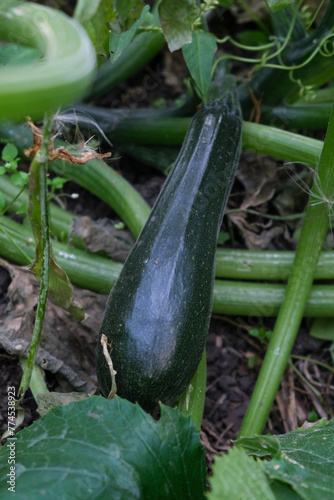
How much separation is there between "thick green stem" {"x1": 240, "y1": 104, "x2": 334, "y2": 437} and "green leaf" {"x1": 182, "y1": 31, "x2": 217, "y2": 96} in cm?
36

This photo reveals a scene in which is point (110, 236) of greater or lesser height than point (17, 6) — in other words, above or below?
below

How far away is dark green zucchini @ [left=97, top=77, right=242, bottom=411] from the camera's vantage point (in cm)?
121

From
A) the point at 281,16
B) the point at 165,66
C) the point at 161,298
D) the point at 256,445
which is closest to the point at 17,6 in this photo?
the point at 161,298

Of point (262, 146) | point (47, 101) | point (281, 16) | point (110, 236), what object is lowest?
point (110, 236)

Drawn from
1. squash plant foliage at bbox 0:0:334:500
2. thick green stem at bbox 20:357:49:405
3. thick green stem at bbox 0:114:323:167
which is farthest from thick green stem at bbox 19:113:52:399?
thick green stem at bbox 0:114:323:167

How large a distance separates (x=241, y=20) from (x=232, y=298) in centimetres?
148

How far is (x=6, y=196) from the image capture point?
1771 mm

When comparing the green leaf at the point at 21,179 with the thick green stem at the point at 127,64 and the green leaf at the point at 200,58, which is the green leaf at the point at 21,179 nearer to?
the green leaf at the point at 200,58

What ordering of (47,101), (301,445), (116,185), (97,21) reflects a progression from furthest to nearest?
(116,185)
(301,445)
(97,21)
(47,101)

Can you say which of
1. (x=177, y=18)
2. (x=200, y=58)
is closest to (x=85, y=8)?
(x=177, y=18)

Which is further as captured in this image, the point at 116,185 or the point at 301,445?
the point at 116,185

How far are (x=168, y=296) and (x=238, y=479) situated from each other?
1.41 ft

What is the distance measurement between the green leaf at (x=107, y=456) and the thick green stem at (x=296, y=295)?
42 centimetres

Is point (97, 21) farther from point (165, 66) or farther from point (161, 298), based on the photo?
point (165, 66)
